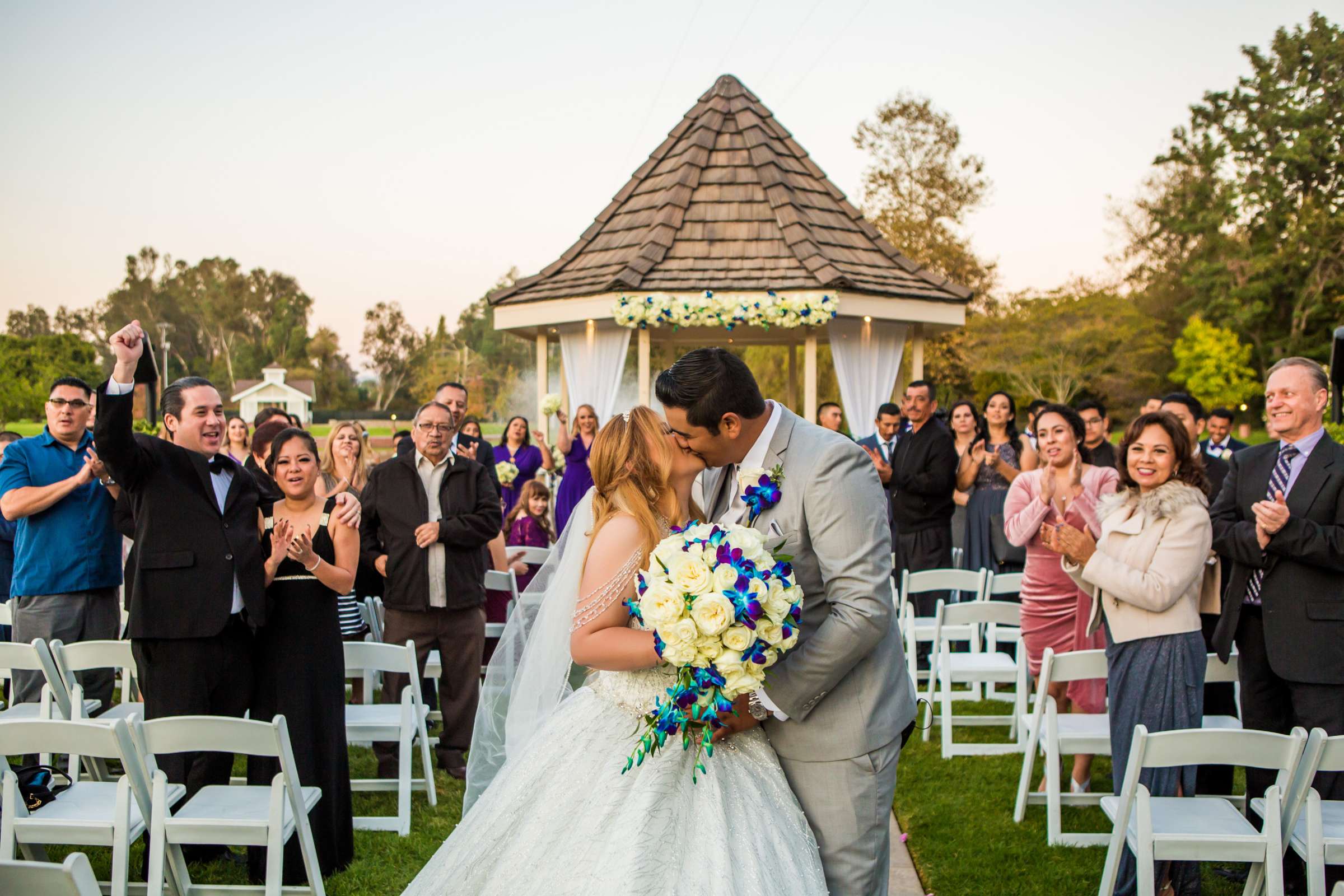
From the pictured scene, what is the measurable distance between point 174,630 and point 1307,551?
515 centimetres

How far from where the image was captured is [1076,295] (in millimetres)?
44125

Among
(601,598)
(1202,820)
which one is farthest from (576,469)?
(601,598)

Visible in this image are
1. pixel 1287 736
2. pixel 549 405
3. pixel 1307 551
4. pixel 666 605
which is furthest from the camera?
pixel 549 405

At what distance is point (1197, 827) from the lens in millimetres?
4059

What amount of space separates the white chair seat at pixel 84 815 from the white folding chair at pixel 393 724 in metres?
1.25

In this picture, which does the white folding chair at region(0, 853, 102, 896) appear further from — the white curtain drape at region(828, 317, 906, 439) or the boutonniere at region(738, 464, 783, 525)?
the white curtain drape at region(828, 317, 906, 439)

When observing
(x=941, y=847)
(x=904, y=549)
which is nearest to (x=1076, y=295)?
(x=904, y=549)

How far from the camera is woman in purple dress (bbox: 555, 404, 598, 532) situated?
11.8 metres

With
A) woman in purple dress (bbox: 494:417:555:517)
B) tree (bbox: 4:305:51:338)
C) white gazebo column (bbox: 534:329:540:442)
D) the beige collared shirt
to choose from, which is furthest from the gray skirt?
tree (bbox: 4:305:51:338)

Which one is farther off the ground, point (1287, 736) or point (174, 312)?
point (174, 312)

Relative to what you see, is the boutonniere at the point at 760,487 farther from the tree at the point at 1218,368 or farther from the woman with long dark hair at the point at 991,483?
the tree at the point at 1218,368

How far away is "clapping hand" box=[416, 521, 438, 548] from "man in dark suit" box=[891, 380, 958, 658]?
449cm

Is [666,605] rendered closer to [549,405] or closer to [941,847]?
[941,847]

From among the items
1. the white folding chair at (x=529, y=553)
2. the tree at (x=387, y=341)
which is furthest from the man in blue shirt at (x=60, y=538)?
the tree at (x=387, y=341)
